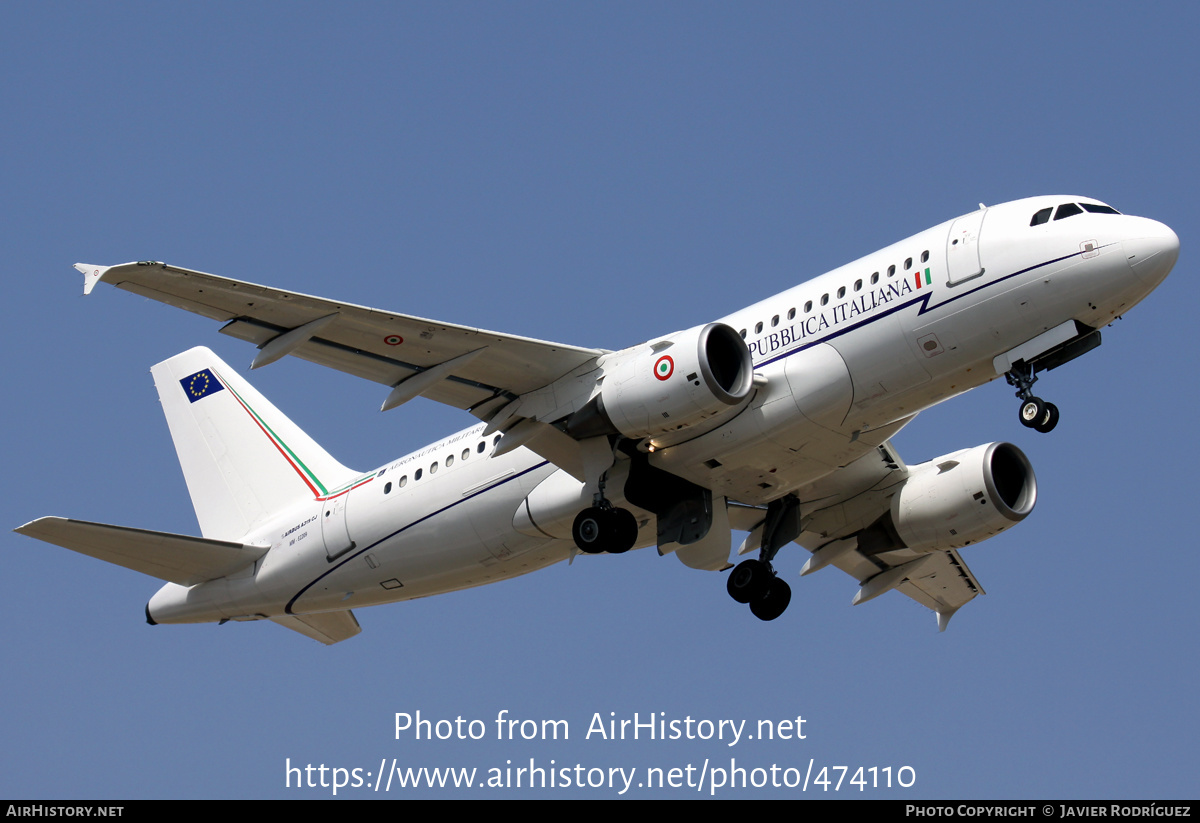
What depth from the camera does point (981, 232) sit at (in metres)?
23.8

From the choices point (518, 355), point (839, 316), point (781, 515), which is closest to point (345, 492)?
point (518, 355)

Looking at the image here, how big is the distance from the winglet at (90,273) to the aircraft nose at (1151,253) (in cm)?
1541

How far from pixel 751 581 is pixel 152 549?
11715mm

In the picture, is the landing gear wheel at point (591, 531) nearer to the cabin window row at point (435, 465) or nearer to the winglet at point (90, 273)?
the cabin window row at point (435, 465)

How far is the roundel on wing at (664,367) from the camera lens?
941 inches

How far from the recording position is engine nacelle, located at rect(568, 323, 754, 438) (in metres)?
23.7

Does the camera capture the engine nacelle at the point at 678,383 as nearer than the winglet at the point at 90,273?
No

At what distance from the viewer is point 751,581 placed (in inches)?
1142

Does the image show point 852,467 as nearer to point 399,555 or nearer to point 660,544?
point 660,544

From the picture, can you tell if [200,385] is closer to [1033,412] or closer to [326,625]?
[326,625]

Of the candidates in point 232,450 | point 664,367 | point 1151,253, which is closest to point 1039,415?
point 1151,253

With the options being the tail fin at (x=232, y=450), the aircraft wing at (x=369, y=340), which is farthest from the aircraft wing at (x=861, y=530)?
the tail fin at (x=232, y=450)

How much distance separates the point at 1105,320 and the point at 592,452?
8665 millimetres
